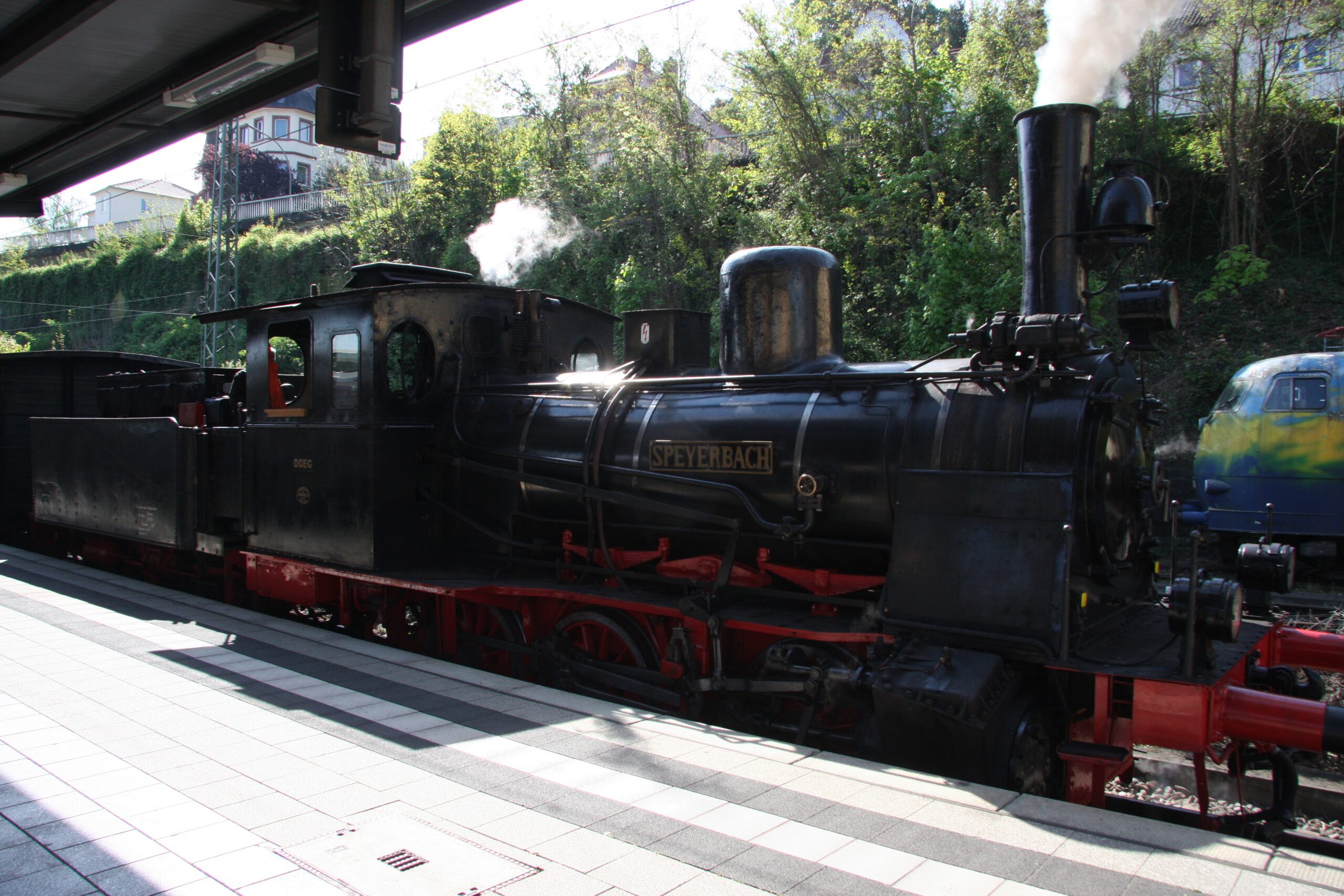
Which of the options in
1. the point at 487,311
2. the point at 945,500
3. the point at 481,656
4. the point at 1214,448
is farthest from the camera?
the point at 1214,448

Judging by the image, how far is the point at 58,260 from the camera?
43.8 metres

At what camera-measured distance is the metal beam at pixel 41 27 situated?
15.5 feet

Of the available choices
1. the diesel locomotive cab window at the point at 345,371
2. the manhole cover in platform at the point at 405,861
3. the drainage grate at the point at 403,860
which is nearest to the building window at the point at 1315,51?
the diesel locomotive cab window at the point at 345,371

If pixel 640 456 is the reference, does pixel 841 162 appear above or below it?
above

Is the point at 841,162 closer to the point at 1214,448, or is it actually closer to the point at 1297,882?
the point at 1214,448

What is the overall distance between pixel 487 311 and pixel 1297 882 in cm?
588

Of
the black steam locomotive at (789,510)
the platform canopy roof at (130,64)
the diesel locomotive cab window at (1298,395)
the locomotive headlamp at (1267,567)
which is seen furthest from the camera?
the diesel locomotive cab window at (1298,395)

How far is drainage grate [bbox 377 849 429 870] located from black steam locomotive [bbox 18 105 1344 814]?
2026 millimetres

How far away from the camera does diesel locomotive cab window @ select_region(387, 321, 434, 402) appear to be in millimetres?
6504

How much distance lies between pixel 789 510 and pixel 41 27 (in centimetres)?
492

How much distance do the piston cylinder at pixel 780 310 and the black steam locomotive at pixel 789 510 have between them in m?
0.02

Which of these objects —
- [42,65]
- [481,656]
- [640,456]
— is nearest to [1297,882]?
[640,456]

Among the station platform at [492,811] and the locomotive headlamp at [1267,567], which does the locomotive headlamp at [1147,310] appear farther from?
the station platform at [492,811]

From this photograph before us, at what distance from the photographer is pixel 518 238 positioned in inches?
908
